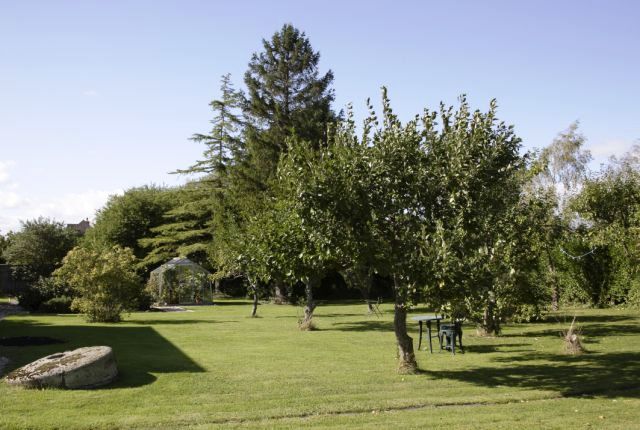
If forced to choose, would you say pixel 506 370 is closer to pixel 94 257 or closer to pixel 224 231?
pixel 94 257

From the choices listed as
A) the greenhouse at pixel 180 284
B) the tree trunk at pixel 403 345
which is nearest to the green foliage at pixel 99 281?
the greenhouse at pixel 180 284

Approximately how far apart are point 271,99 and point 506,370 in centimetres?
3261

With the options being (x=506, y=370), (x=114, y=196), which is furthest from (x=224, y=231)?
(x=114, y=196)

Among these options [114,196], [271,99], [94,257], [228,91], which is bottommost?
[94,257]

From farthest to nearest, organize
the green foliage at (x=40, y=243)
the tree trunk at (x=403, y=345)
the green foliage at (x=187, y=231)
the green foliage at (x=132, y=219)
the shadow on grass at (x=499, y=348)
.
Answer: the green foliage at (x=132, y=219) → the green foliage at (x=187, y=231) → the green foliage at (x=40, y=243) → the shadow on grass at (x=499, y=348) → the tree trunk at (x=403, y=345)

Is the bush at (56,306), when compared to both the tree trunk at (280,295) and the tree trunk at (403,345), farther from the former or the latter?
the tree trunk at (403,345)

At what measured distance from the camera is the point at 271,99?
4162 centimetres

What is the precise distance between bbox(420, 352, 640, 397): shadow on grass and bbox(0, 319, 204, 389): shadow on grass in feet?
18.4

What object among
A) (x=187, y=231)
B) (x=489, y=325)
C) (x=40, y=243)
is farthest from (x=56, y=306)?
(x=489, y=325)

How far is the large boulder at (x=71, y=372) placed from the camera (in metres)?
9.98

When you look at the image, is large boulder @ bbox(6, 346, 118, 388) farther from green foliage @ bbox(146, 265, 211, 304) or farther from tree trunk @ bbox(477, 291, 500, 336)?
green foliage @ bbox(146, 265, 211, 304)

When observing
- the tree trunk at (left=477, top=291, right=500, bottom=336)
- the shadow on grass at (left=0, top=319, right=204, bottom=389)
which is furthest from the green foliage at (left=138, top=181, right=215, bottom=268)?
the tree trunk at (left=477, top=291, right=500, bottom=336)

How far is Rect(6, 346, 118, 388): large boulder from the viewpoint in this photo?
393 inches

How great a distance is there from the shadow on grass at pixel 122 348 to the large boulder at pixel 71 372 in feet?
1.03
